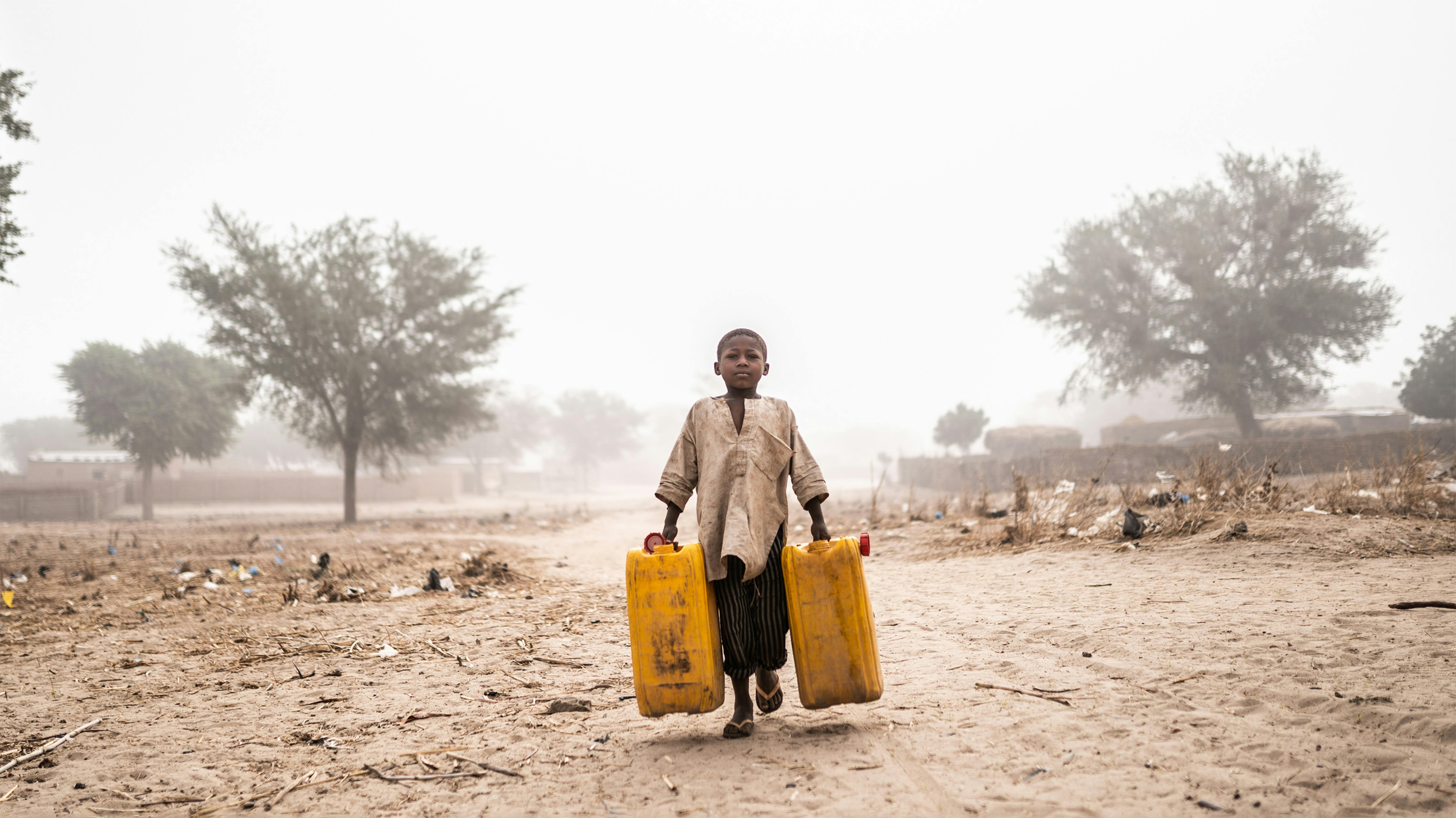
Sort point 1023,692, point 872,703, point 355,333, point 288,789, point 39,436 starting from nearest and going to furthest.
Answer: point 288,789 < point 1023,692 < point 872,703 < point 355,333 < point 39,436

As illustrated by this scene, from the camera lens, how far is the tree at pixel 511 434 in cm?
5969

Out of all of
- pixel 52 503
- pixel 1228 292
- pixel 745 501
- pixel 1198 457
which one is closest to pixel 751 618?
pixel 745 501

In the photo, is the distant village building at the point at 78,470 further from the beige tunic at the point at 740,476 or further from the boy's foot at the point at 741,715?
the boy's foot at the point at 741,715

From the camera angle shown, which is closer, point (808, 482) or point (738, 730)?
point (738, 730)

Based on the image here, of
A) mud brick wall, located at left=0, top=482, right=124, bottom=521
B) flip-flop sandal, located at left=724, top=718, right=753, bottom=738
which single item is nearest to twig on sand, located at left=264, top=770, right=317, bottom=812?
flip-flop sandal, located at left=724, top=718, right=753, bottom=738

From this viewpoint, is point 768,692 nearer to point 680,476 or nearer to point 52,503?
point 680,476

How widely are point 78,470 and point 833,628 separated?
2112 inches

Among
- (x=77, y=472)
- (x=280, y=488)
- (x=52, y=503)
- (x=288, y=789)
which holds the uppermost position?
(x=77, y=472)

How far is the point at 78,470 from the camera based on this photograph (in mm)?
41500

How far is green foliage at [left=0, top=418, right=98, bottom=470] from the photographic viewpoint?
254 ft

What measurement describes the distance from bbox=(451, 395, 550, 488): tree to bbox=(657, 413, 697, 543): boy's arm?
57.1 m

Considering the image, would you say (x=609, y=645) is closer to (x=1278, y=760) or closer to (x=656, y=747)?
(x=656, y=747)

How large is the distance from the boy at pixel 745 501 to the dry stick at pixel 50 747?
2.88 metres

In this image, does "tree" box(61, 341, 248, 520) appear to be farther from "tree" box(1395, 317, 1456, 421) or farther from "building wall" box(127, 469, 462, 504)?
"tree" box(1395, 317, 1456, 421)
